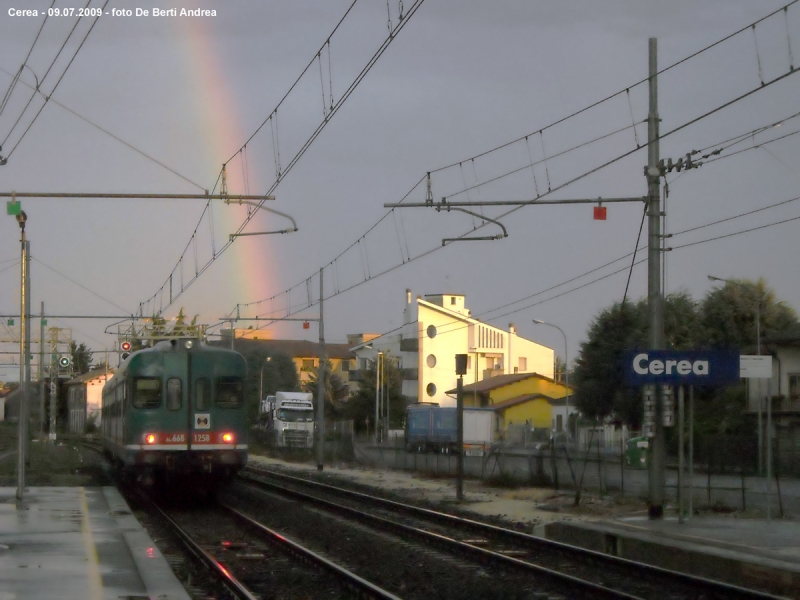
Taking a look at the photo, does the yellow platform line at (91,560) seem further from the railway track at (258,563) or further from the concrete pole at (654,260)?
the concrete pole at (654,260)

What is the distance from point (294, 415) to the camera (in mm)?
61625

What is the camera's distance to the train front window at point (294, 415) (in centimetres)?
6147

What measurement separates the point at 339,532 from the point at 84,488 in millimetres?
10240

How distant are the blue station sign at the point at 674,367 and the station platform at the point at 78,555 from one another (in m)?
→ 7.65

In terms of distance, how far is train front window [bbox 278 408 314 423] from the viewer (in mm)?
61469

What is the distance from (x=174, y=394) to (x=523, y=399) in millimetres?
50388

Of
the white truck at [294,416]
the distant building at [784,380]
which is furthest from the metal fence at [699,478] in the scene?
the white truck at [294,416]

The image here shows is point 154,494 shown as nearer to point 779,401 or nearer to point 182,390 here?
point 182,390

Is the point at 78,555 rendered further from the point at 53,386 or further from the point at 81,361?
the point at 81,361

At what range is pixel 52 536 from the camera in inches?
577

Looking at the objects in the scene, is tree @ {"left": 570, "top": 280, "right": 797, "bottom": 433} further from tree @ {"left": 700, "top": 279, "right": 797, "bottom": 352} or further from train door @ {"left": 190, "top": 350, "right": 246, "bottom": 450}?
train door @ {"left": 190, "top": 350, "right": 246, "bottom": 450}

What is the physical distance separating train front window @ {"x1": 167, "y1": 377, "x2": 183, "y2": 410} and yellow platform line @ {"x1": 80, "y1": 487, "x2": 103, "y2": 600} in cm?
272

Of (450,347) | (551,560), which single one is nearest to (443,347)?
(450,347)

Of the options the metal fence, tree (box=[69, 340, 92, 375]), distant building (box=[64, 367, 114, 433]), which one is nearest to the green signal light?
the metal fence
